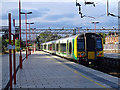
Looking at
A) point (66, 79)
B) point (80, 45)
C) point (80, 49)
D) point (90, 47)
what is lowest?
point (66, 79)

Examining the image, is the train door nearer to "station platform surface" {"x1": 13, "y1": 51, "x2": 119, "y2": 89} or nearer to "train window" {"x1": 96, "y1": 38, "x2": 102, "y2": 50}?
"train window" {"x1": 96, "y1": 38, "x2": 102, "y2": 50}

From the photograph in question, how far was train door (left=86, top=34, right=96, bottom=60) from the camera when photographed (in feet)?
70.4

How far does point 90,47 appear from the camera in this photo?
2167 centimetres

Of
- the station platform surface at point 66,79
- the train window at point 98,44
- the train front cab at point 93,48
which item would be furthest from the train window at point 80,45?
the station platform surface at point 66,79

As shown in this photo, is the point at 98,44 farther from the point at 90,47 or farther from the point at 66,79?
the point at 66,79

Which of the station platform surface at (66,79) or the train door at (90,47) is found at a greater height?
the train door at (90,47)

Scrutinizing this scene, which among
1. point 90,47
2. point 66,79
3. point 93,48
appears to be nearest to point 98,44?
point 93,48

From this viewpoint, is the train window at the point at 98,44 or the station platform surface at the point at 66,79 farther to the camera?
the train window at the point at 98,44

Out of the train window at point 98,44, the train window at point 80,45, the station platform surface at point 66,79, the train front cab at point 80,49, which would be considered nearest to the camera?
the station platform surface at point 66,79

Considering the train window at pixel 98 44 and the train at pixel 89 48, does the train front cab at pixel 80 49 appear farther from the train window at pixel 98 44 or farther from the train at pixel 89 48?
the train window at pixel 98 44

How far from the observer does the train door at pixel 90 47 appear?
70.4 feet

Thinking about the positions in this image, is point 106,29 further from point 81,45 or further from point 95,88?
point 95,88

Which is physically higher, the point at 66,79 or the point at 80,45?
the point at 80,45

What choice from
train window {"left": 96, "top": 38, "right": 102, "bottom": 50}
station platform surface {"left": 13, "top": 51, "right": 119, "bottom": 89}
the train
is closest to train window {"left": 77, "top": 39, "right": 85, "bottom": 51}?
the train
